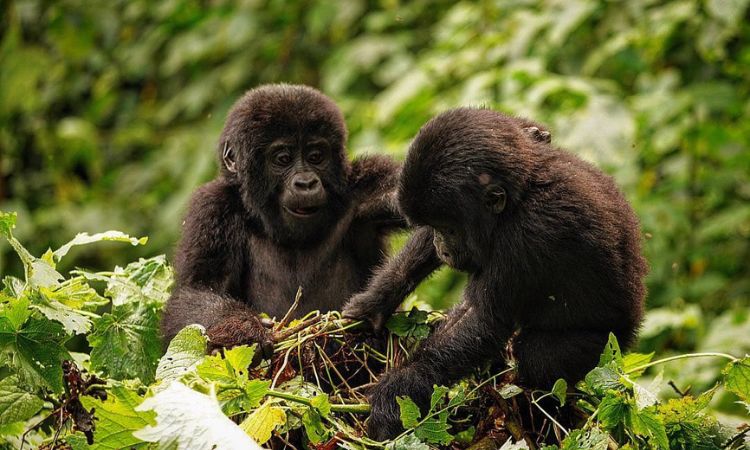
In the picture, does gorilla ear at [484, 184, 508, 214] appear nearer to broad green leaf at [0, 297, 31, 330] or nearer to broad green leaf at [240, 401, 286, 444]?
broad green leaf at [240, 401, 286, 444]

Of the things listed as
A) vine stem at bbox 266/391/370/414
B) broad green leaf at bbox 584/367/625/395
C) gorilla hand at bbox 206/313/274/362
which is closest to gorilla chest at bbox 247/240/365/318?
gorilla hand at bbox 206/313/274/362

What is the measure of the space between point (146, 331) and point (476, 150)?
4.97 ft

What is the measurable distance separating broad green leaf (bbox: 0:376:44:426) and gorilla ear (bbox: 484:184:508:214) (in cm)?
178

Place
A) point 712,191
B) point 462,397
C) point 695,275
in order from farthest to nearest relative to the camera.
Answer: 1. point 695,275
2. point 712,191
3. point 462,397

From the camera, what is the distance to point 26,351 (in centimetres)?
341

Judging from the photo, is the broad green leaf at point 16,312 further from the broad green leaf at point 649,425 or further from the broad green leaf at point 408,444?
the broad green leaf at point 649,425

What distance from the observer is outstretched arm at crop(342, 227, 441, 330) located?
387cm

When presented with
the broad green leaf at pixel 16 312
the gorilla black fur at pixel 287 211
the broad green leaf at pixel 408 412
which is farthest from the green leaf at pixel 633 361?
the broad green leaf at pixel 16 312

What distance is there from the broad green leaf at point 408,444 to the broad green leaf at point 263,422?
37 centimetres

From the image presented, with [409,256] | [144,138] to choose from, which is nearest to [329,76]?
[144,138]

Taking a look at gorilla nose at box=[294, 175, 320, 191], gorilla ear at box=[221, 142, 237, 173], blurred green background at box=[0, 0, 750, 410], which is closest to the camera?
gorilla nose at box=[294, 175, 320, 191]

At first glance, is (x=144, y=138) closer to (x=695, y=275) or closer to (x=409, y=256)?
(x=695, y=275)

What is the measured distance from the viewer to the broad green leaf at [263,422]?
3.02 meters

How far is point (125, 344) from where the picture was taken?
3.79 meters
